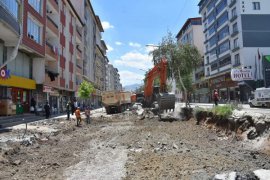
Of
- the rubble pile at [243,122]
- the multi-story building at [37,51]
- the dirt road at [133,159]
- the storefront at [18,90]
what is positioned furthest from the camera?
the storefront at [18,90]

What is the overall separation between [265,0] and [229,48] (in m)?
11.0

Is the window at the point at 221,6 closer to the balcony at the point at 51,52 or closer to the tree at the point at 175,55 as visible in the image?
the tree at the point at 175,55

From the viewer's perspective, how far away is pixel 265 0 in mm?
58656

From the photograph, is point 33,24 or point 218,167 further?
point 33,24

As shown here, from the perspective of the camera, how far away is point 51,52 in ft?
124

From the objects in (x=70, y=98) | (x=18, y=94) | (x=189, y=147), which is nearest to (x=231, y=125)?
(x=189, y=147)

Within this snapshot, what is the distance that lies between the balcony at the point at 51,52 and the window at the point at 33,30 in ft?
10.7

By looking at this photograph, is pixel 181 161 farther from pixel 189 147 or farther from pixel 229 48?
pixel 229 48

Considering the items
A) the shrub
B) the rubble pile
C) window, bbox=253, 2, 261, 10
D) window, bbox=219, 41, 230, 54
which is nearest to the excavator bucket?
the rubble pile

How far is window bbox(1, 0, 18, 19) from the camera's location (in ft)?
69.9

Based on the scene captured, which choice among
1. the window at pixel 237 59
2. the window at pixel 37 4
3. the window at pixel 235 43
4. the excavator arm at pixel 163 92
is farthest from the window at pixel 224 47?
the window at pixel 37 4

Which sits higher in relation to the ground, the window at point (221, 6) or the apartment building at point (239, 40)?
the window at point (221, 6)

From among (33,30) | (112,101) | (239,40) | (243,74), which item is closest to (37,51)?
(33,30)

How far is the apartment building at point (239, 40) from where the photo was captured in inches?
2221
